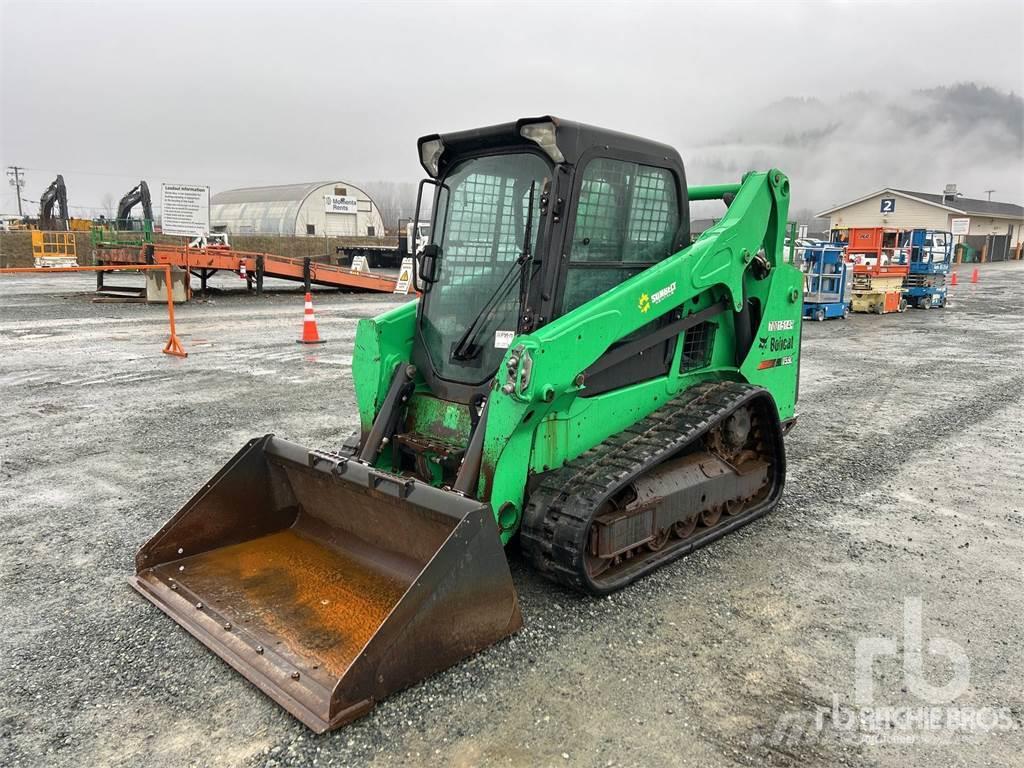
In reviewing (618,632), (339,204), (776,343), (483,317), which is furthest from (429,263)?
(339,204)

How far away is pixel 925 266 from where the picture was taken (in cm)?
2078

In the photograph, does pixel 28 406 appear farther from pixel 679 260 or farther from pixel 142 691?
pixel 679 260

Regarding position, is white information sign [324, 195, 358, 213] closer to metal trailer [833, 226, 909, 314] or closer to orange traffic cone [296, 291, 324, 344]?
metal trailer [833, 226, 909, 314]

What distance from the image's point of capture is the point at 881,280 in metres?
19.9

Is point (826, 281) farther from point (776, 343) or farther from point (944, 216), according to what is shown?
point (944, 216)

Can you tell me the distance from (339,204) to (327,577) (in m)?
57.5

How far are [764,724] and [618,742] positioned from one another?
0.60 meters

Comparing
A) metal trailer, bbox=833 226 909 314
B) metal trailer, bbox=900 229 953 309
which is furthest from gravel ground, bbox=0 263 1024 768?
metal trailer, bbox=900 229 953 309

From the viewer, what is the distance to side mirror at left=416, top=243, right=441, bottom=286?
182 inches

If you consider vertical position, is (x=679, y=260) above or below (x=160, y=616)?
above

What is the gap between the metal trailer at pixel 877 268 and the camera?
19859mm

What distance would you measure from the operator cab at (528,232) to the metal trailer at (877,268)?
1751cm

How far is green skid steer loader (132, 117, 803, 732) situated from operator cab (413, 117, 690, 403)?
0.5 inches

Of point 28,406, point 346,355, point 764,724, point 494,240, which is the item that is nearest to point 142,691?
point 764,724
